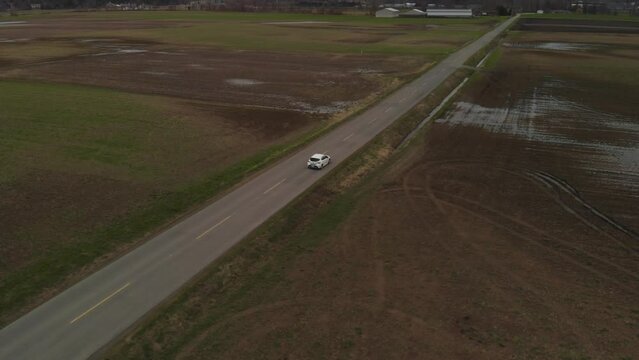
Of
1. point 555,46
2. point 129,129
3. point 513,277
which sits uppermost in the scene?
point 555,46

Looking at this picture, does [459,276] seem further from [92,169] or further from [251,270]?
[92,169]

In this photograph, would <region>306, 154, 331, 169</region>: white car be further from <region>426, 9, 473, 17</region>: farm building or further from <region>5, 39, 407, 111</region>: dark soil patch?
<region>426, 9, 473, 17</region>: farm building

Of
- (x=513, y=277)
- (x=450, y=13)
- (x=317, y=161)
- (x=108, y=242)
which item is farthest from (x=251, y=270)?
(x=450, y=13)

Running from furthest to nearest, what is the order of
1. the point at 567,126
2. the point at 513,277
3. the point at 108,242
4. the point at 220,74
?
the point at 220,74 → the point at 567,126 → the point at 108,242 → the point at 513,277

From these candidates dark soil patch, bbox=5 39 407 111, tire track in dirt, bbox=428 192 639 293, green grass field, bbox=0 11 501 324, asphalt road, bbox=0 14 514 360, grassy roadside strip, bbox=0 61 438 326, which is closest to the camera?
asphalt road, bbox=0 14 514 360

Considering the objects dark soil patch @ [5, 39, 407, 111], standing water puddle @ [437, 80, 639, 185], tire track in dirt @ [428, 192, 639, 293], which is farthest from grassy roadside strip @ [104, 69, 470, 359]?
dark soil patch @ [5, 39, 407, 111]

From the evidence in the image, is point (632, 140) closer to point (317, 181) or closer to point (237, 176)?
point (317, 181)

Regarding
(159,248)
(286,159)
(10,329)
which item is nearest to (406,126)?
(286,159)
